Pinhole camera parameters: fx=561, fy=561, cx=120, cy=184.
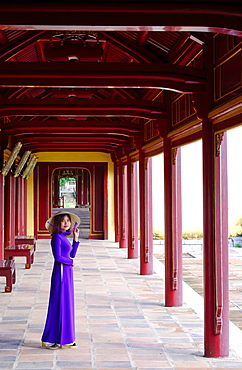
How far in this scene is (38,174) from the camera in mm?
21516

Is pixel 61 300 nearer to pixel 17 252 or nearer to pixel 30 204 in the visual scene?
pixel 17 252

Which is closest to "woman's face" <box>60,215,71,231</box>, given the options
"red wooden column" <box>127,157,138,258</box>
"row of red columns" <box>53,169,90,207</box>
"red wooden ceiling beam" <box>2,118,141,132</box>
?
"red wooden ceiling beam" <box>2,118,141,132</box>

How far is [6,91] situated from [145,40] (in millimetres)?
4060

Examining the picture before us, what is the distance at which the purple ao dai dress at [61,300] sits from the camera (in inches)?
262

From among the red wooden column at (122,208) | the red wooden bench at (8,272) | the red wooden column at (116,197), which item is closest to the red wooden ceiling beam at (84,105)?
the red wooden bench at (8,272)

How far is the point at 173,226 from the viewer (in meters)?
9.02

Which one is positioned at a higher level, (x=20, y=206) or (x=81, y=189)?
(x=81, y=189)

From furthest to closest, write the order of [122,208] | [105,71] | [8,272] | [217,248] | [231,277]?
[122,208], [231,277], [8,272], [217,248], [105,71]

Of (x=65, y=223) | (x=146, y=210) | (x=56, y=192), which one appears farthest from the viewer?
(x=56, y=192)

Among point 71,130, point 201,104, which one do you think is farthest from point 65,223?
point 71,130
